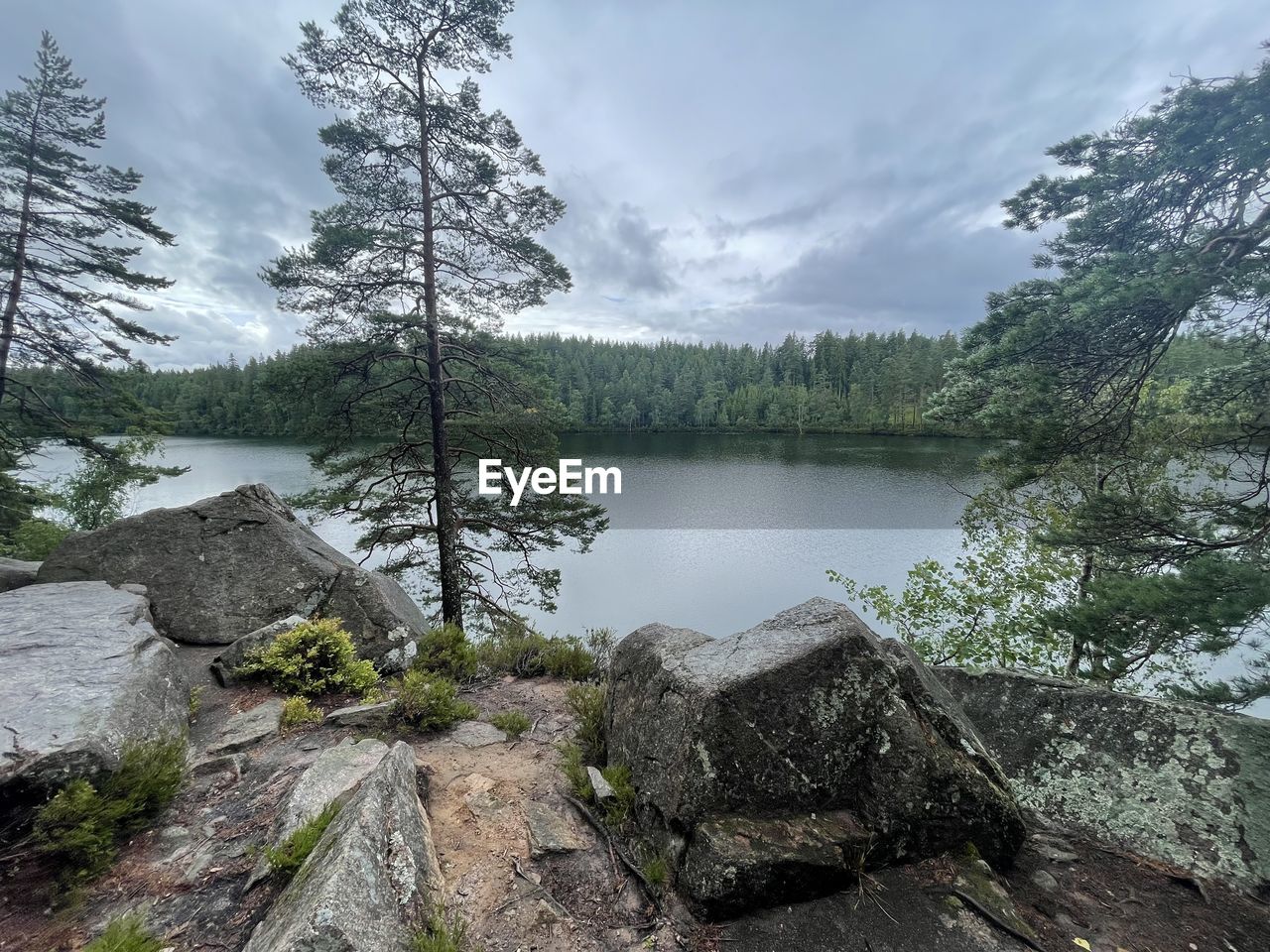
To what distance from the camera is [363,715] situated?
426 cm

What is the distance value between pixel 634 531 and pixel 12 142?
850 inches

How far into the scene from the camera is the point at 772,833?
2.62 meters

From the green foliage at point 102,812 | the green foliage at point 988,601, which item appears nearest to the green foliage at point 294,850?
the green foliage at point 102,812

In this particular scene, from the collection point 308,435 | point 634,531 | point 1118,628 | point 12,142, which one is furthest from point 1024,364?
point 634,531

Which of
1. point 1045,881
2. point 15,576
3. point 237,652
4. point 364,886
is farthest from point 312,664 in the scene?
point 1045,881

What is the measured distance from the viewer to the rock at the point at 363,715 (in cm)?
418

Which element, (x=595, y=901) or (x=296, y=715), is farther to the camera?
(x=296, y=715)

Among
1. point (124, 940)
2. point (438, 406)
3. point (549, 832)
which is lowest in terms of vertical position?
point (549, 832)

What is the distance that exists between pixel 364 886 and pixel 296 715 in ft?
8.49

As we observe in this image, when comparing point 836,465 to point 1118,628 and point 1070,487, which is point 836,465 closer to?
point 1070,487

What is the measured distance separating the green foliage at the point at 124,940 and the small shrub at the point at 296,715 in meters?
2.03

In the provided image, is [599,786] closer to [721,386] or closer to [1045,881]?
[1045,881]

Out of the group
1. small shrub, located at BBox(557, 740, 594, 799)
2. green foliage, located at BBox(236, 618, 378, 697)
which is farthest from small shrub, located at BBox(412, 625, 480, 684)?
small shrub, located at BBox(557, 740, 594, 799)

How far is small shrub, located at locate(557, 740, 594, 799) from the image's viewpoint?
348 centimetres
